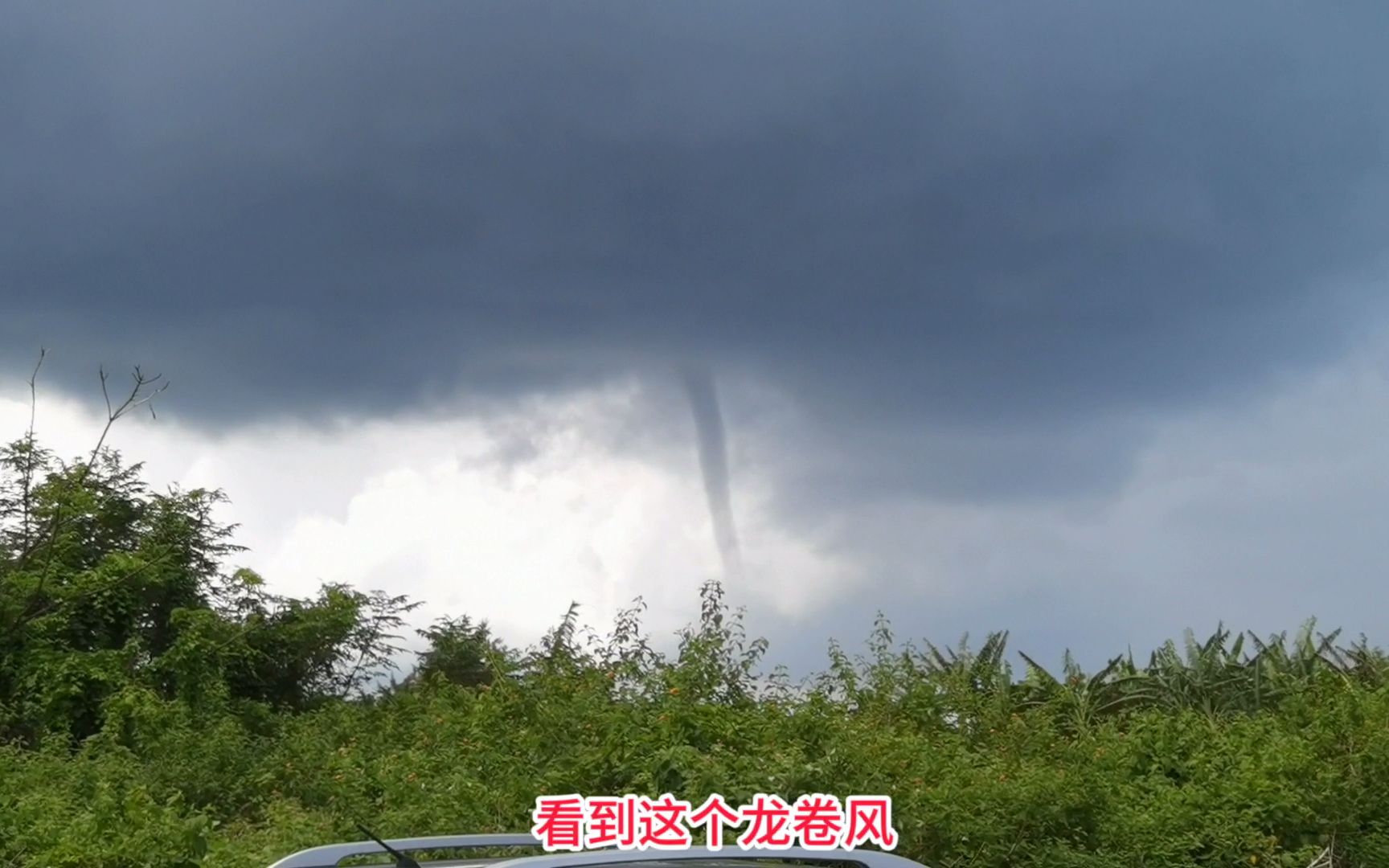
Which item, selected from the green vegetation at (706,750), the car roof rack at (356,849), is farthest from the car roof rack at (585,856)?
the green vegetation at (706,750)

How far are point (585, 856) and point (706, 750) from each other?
5.77 metres

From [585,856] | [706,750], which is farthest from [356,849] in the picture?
[706,750]

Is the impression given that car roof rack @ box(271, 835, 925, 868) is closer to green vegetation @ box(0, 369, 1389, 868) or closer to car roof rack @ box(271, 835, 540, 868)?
car roof rack @ box(271, 835, 540, 868)

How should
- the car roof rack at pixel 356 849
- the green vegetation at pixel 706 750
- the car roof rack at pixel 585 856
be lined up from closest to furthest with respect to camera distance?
the car roof rack at pixel 585 856
the car roof rack at pixel 356 849
the green vegetation at pixel 706 750

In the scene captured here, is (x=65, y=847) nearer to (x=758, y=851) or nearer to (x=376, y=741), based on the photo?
(x=376, y=741)

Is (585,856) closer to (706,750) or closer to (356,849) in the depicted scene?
(356,849)

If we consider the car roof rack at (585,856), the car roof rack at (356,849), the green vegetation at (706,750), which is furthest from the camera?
the green vegetation at (706,750)

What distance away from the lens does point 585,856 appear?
3.71 meters

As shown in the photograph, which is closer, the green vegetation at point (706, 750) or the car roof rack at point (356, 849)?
the car roof rack at point (356, 849)

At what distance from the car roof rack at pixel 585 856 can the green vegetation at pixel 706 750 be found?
3.80 metres

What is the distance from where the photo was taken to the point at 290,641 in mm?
22797

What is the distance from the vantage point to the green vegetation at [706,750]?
9016 millimetres

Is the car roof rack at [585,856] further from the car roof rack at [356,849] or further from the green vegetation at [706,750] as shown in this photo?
the green vegetation at [706,750]

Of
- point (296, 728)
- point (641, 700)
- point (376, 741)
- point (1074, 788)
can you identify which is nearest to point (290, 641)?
point (296, 728)
